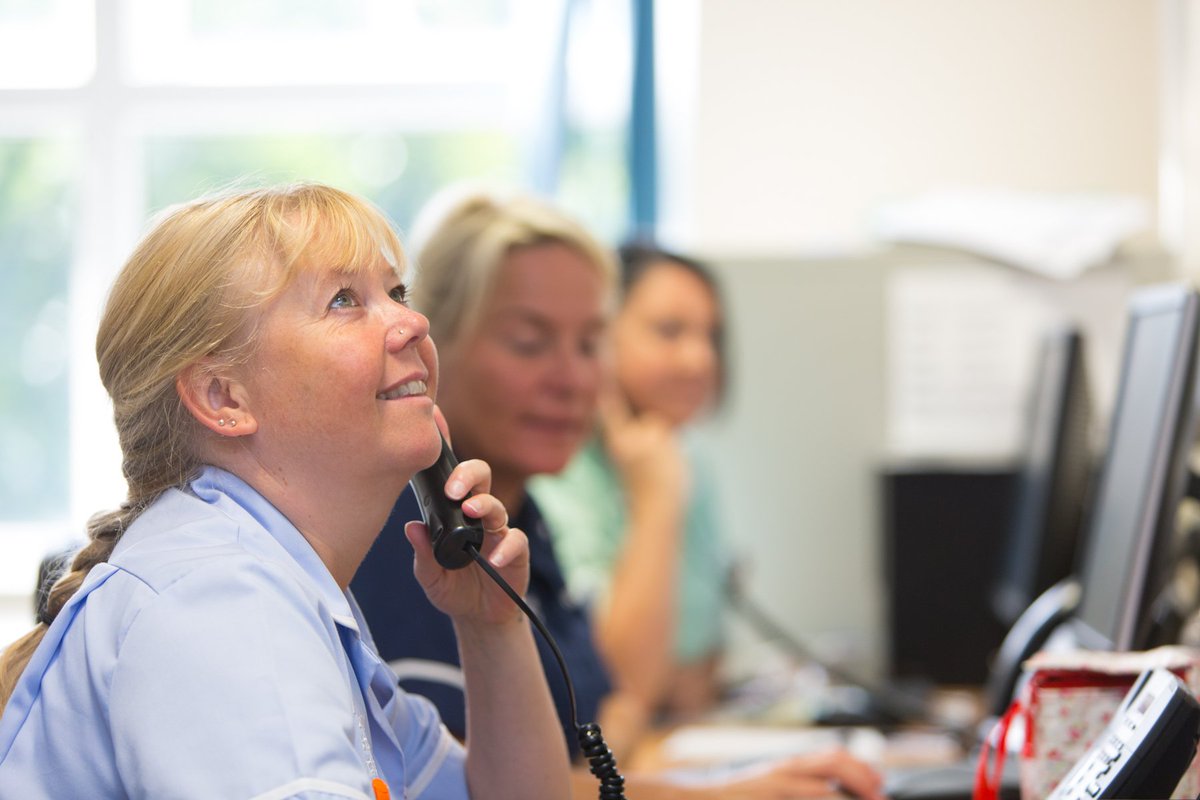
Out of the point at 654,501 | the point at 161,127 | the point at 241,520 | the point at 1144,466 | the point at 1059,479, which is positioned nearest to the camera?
the point at 241,520

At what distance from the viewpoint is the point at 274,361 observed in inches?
32.1

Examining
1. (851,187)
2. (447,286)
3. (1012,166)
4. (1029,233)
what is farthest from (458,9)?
(447,286)

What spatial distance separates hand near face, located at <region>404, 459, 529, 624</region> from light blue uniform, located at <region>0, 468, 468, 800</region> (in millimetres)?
143

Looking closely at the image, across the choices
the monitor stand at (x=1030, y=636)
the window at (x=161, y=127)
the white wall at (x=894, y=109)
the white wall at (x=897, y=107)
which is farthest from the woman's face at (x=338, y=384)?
the window at (x=161, y=127)

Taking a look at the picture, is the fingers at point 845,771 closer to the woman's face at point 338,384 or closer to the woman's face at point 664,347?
the woman's face at point 338,384

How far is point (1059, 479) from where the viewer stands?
1.83 m

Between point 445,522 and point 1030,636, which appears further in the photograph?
point 1030,636

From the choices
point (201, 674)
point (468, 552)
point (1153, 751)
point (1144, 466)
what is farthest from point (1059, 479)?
point (201, 674)

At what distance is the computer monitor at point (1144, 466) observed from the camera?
44.9 inches

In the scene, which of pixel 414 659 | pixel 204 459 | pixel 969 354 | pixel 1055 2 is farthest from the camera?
pixel 1055 2

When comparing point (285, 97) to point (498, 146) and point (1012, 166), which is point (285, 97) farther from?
point (1012, 166)

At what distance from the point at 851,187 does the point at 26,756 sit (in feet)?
9.65

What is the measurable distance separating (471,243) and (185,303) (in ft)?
2.45

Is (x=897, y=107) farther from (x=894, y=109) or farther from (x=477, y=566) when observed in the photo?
(x=477, y=566)
